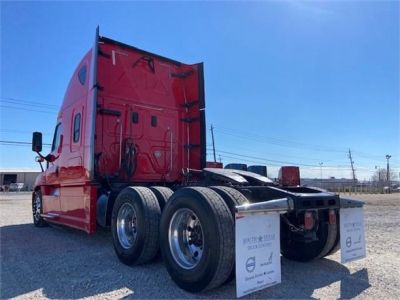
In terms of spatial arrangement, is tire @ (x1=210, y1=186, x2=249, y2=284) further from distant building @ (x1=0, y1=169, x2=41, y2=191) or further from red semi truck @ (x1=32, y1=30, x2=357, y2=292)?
distant building @ (x1=0, y1=169, x2=41, y2=191)

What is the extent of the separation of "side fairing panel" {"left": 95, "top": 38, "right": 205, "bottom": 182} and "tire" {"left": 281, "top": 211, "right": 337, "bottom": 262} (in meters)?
2.94

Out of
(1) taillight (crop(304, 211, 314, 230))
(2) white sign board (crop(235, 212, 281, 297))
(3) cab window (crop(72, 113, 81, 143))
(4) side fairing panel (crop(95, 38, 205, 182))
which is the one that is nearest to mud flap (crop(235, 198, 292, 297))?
(2) white sign board (crop(235, 212, 281, 297))

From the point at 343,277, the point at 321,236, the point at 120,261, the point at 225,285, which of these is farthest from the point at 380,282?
the point at 120,261

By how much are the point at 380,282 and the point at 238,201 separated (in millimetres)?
1947

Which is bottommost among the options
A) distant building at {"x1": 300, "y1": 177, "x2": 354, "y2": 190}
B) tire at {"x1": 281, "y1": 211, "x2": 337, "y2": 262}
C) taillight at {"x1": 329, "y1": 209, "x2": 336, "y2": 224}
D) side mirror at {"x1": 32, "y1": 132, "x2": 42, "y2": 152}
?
distant building at {"x1": 300, "y1": 177, "x2": 354, "y2": 190}

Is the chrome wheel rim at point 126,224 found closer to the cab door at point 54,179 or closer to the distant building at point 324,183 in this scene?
the cab door at point 54,179

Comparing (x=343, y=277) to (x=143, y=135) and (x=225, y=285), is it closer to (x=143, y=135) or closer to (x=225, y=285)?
(x=225, y=285)

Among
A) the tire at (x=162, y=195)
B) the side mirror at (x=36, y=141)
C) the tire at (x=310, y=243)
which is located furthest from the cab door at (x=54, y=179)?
the tire at (x=310, y=243)

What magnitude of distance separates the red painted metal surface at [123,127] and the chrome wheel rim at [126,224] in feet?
2.80

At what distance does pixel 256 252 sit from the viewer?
3.43 meters

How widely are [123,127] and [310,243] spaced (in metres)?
3.82

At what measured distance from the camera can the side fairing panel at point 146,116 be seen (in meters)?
6.67

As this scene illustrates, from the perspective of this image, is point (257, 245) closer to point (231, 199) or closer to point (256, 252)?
point (256, 252)

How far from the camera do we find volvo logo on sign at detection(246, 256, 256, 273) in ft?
11.0
